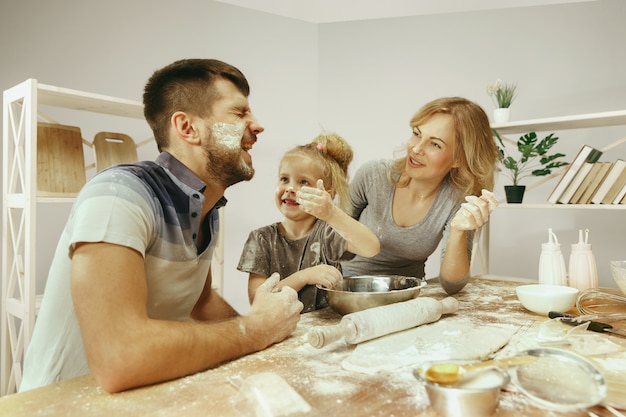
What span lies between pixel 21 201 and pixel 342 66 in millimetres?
2333

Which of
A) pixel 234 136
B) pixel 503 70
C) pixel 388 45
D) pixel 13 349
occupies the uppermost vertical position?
pixel 388 45

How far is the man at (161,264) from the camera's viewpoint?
2.42 feet

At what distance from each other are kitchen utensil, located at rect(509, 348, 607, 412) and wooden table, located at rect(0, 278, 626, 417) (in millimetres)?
26

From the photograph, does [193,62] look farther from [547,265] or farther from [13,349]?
[13,349]

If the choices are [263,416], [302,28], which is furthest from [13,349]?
[302,28]

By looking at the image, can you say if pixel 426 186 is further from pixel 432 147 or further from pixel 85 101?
pixel 85 101

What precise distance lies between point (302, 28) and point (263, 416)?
10.4ft

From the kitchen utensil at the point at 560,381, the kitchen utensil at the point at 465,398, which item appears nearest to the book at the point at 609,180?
the kitchen utensil at the point at 560,381

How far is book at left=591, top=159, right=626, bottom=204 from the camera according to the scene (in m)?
2.16

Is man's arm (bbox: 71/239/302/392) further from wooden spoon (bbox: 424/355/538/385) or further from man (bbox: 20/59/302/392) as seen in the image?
wooden spoon (bbox: 424/355/538/385)

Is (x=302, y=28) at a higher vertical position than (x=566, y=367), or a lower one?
higher

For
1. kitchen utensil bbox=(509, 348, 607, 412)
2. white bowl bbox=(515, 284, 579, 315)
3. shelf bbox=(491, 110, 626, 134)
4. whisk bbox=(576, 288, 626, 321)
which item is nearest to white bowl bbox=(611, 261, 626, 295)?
whisk bbox=(576, 288, 626, 321)

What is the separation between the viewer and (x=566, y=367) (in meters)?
0.70

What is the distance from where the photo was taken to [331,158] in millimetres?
1800
